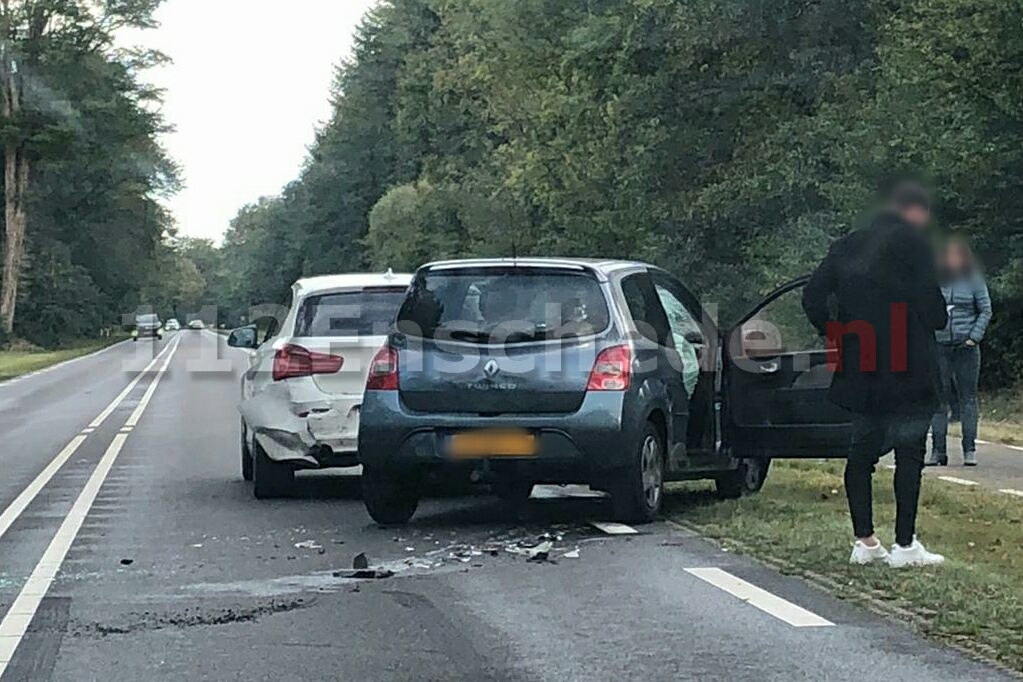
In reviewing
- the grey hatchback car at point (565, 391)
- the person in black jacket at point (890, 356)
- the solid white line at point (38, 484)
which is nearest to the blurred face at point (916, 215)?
the person in black jacket at point (890, 356)

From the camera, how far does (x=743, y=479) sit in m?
11.5

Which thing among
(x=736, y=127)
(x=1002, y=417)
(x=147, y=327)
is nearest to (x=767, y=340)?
(x=1002, y=417)

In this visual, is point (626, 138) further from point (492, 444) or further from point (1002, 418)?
point (492, 444)

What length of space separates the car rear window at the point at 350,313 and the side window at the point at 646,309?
90.1 inches

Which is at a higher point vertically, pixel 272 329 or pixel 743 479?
pixel 272 329

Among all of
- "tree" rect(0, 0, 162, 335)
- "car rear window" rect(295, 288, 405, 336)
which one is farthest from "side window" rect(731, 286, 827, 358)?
"tree" rect(0, 0, 162, 335)

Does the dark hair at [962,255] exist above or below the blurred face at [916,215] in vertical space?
below

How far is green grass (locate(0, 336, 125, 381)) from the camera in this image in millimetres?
48344

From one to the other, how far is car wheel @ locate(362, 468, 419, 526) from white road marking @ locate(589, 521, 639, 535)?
115 centimetres

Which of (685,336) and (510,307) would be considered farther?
(685,336)

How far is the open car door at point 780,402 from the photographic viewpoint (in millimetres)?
10398

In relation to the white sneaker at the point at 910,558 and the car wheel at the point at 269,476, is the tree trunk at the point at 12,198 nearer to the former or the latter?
the car wheel at the point at 269,476

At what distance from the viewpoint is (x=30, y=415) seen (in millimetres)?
25234

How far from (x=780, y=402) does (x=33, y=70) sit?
206 feet
